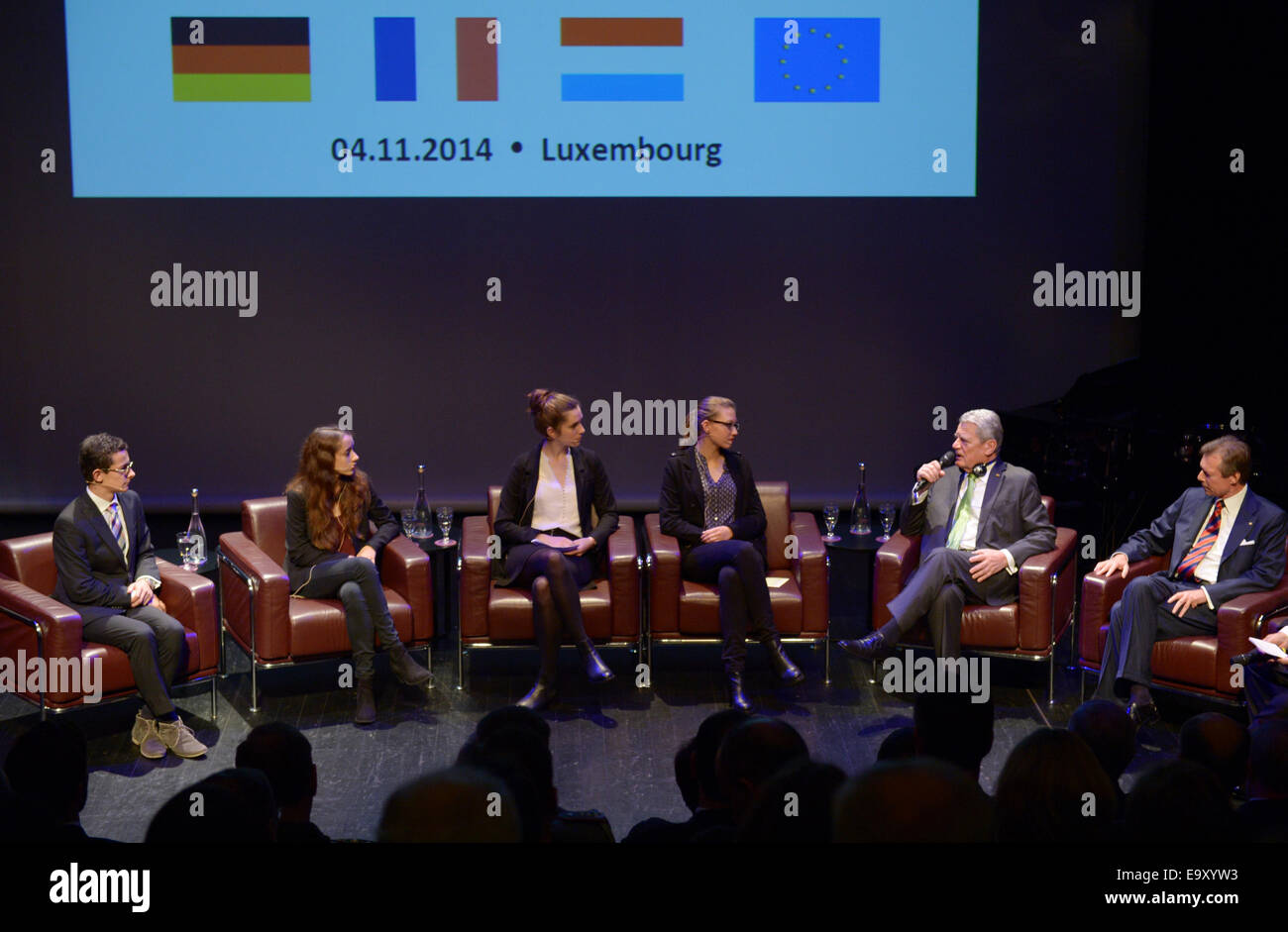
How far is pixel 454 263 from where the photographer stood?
6812 mm

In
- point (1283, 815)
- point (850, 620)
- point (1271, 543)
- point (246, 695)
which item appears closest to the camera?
point (1283, 815)

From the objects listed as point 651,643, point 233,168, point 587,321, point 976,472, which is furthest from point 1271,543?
point 233,168

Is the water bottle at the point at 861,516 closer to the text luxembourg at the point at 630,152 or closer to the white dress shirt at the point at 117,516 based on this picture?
the text luxembourg at the point at 630,152

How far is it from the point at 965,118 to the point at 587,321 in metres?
2.11

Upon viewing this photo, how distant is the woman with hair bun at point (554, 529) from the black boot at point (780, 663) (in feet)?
2.06

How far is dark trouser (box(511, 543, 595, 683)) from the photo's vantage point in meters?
5.22

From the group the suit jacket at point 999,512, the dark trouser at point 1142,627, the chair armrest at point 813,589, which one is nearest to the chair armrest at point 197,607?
the chair armrest at point 813,589

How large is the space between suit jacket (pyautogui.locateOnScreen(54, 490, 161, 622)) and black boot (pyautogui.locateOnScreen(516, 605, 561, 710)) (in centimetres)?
144

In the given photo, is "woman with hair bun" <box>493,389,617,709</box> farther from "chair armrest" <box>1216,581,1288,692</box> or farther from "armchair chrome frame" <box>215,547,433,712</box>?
"chair armrest" <box>1216,581,1288,692</box>

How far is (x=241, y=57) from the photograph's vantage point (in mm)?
6504

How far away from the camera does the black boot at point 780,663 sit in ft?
17.3

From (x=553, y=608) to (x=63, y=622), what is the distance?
174cm
